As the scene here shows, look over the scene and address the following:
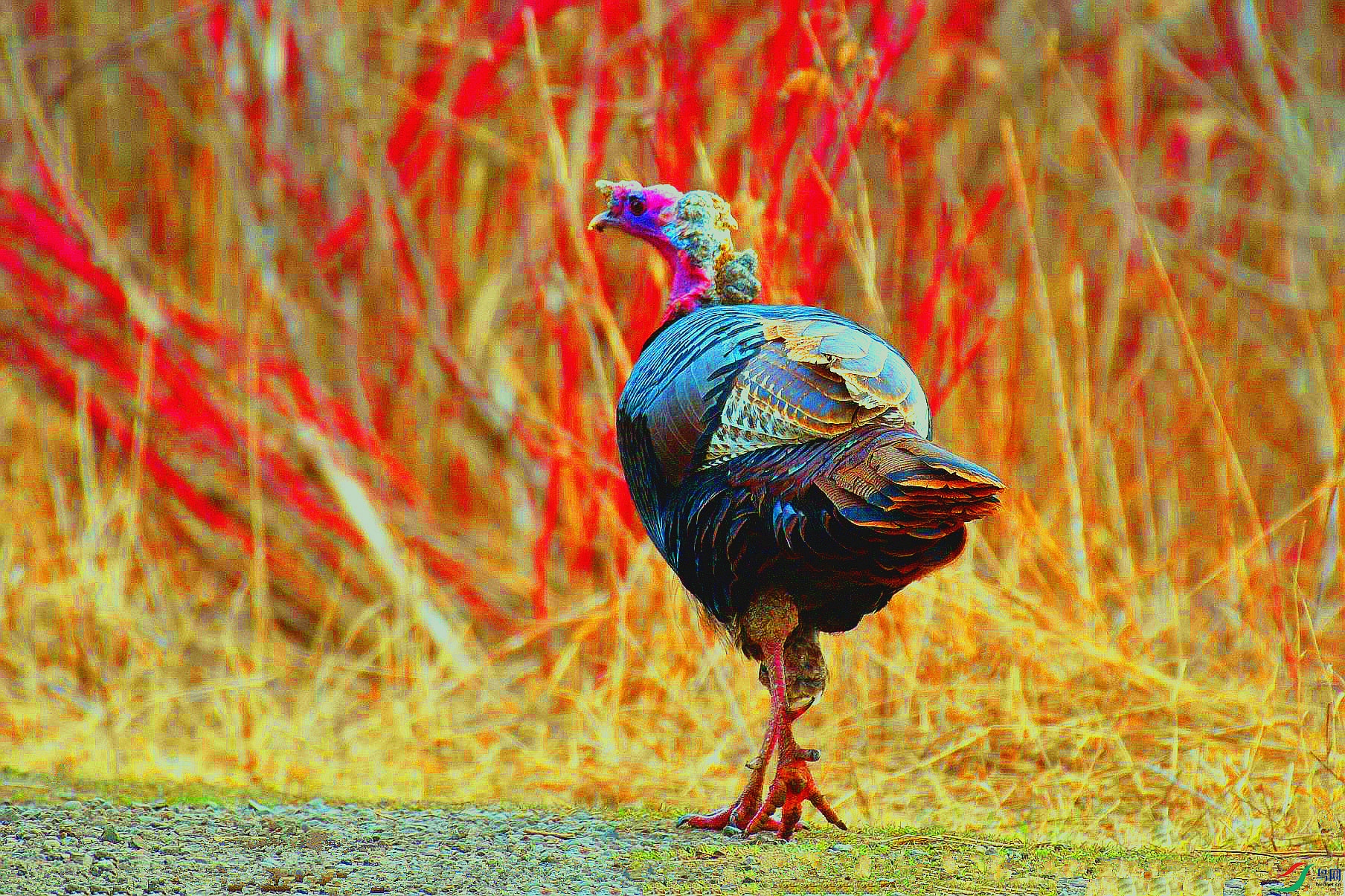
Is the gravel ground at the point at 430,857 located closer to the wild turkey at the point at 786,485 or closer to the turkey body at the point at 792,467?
the wild turkey at the point at 786,485

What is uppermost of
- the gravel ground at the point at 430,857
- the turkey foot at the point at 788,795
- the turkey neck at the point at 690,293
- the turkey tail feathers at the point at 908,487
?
the turkey neck at the point at 690,293

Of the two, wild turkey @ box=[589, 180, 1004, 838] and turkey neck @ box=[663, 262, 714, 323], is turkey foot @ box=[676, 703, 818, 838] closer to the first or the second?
wild turkey @ box=[589, 180, 1004, 838]

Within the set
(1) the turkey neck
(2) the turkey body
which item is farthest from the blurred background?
(2) the turkey body

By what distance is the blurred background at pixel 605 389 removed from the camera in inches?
179

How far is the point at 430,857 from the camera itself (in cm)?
309

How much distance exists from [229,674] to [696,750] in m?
2.08

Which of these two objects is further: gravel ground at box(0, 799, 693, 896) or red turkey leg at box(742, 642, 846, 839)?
red turkey leg at box(742, 642, 846, 839)

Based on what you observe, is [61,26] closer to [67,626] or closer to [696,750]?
[67,626]

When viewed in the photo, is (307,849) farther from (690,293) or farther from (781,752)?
(690,293)

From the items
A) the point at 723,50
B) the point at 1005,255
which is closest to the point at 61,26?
the point at 723,50

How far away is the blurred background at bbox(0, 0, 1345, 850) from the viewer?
454 centimetres

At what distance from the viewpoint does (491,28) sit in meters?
6.99

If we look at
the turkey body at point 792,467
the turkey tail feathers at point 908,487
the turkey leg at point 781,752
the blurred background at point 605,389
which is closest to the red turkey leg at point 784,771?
the turkey leg at point 781,752

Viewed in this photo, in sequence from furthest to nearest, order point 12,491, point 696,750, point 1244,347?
point 1244,347
point 12,491
point 696,750
